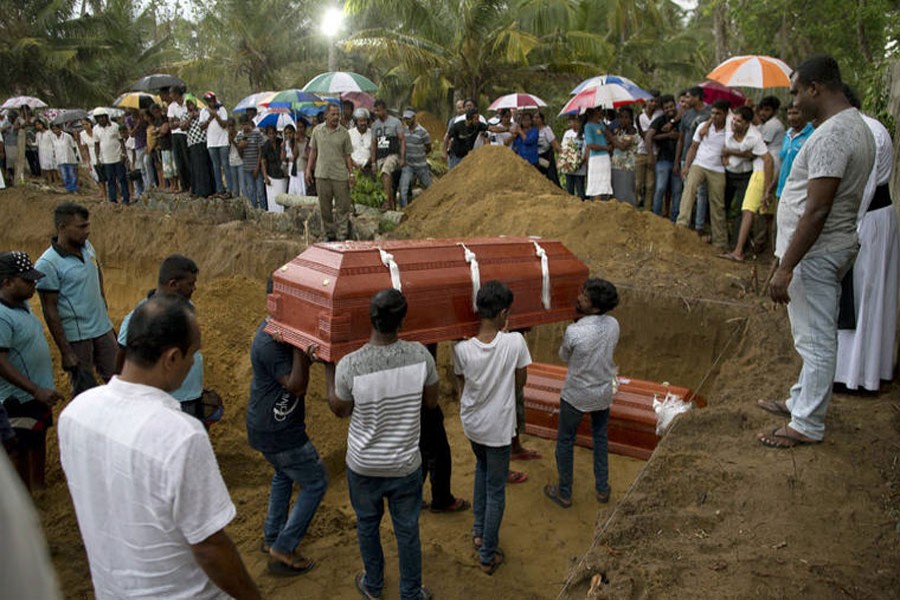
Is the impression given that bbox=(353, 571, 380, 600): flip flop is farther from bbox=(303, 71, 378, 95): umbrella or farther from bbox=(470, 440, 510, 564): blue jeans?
bbox=(303, 71, 378, 95): umbrella

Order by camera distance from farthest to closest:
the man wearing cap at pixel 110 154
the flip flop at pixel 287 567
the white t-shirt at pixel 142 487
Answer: the man wearing cap at pixel 110 154 → the flip flop at pixel 287 567 → the white t-shirt at pixel 142 487

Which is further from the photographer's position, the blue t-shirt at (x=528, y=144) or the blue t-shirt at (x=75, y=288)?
the blue t-shirt at (x=528, y=144)

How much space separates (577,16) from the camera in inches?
664

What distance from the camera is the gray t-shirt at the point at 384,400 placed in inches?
108

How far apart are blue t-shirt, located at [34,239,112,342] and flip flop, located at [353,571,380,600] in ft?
7.71

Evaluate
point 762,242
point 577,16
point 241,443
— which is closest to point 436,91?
point 577,16

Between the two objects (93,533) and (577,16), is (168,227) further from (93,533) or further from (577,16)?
(577,16)

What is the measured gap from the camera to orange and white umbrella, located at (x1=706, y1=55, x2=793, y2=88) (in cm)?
691

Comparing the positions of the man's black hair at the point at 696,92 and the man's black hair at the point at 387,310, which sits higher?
the man's black hair at the point at 696,92

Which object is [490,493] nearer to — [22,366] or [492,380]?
[492,380]

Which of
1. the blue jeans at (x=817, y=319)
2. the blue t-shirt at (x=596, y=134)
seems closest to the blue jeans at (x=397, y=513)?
the blue jeans at (x=817, y=319)

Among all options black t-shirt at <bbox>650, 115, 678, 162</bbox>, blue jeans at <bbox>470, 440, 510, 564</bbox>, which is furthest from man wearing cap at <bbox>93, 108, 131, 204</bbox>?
blue jeans at <bbox>470, 440, 510, 564</bbox>

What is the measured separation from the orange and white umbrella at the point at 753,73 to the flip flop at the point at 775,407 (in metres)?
4.56

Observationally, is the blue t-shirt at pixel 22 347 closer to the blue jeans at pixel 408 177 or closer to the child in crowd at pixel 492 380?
the child in crowd at pixel 492 380
